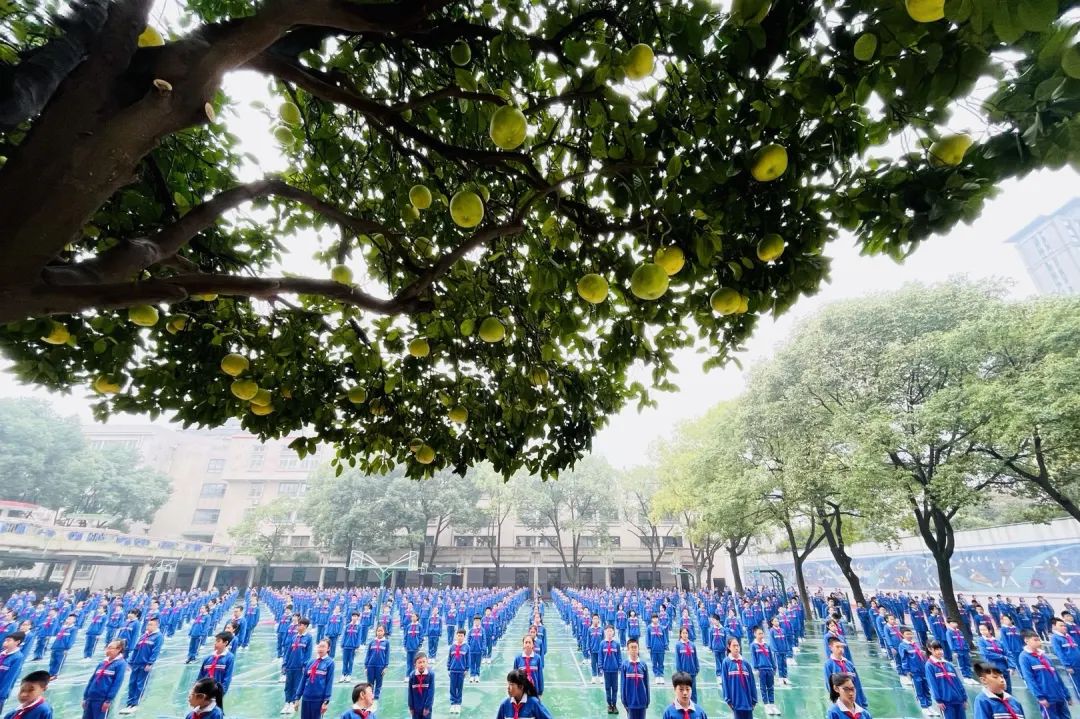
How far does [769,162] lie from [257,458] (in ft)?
215

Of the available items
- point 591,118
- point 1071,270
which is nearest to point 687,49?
point 591,118

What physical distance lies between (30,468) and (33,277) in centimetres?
5774

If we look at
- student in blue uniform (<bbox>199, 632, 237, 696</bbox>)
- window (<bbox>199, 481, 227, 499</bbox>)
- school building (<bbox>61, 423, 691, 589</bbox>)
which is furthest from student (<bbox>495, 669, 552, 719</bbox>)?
window (<bbox>199, 481, 227, 499</bbox>)

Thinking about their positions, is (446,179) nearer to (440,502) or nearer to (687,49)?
(687,49)

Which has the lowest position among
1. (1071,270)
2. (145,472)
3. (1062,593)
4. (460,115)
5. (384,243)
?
(1062,593)

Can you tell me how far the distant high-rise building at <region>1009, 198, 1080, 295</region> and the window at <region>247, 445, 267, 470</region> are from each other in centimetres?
11738

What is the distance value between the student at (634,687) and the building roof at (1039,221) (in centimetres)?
11618

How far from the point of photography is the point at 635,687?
10180 millimetres

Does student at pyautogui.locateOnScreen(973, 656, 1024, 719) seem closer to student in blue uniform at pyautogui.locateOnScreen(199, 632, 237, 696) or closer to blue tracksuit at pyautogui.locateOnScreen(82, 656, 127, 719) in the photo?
student in blue uniform at pyautogui.locateOnScreen(199, 632, 237, 696)

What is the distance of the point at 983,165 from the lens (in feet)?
6.03

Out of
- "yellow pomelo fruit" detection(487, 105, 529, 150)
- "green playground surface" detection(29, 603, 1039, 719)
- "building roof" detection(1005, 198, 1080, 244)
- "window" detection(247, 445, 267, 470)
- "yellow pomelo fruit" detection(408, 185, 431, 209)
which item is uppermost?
"building roof" detection(1005, 198, 1080, 244)

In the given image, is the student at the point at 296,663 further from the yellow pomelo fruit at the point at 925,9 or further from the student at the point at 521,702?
the yellow pomelo fruit at the point at 925,9

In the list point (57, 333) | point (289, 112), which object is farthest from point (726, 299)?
point (57, 333)

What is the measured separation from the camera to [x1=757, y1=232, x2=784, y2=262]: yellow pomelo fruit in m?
2.57
